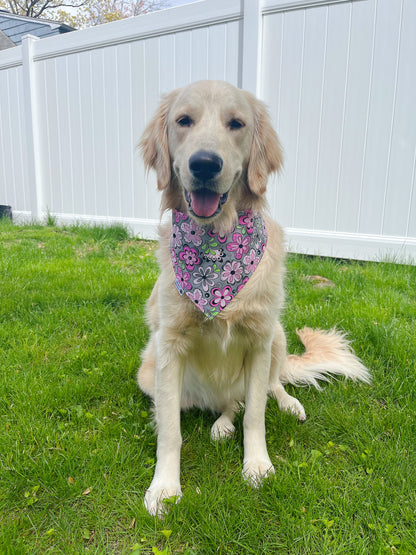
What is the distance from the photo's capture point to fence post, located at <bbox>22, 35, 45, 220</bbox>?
6.28 metres

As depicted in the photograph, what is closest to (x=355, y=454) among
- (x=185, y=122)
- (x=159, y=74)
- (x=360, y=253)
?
(x=185, y=122)

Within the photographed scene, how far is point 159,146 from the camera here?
1885mm

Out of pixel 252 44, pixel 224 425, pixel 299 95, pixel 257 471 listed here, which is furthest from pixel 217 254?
pixel 252 44

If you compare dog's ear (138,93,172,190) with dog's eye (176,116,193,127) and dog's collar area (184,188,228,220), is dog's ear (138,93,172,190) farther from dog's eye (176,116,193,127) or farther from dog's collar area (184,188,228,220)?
dog's collar area (184,188,228,220)

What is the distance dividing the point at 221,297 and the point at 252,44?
3.70 m

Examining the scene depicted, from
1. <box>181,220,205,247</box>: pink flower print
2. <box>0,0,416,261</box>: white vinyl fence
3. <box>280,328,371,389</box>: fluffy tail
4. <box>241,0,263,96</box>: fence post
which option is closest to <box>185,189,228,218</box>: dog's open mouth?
<box>181,220,205,247</box>: pink flower print

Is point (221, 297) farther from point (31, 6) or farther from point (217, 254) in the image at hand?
point (31, 6)

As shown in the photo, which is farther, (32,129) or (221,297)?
(32,129)

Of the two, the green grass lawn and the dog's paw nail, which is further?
the dog's paw nail

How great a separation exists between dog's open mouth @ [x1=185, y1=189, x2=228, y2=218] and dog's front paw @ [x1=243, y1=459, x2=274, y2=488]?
0.99 metres

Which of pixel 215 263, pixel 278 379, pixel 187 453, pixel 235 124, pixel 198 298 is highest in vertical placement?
pixel 235 124

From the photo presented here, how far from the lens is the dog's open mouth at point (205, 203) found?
165 centimetres

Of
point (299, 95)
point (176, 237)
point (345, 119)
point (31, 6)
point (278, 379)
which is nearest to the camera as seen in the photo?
point (176, 237)

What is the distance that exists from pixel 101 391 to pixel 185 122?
4.45 feet
